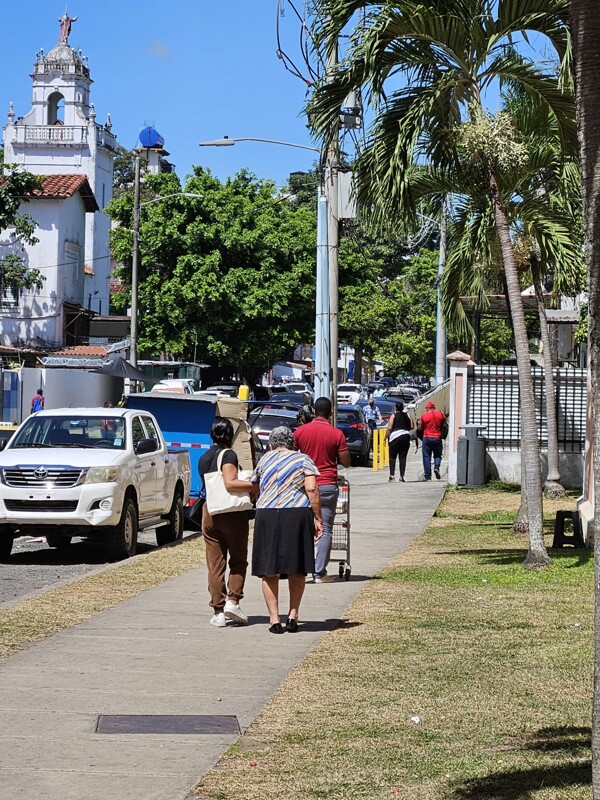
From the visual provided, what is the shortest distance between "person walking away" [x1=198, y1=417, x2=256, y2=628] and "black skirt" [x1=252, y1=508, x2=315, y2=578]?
0.46 metres

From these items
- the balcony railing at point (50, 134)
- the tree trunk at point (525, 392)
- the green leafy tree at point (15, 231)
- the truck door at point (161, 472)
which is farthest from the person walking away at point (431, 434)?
the balcony railing at point (50, 134)

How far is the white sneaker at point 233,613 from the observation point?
10.7 meters

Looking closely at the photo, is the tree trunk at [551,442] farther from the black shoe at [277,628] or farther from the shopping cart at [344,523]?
the black shoe at [277,628]

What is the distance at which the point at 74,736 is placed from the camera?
22.8 feet

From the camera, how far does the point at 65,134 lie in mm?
72375

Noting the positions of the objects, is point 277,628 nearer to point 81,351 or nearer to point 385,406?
point 385,406

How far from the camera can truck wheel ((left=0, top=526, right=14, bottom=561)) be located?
630 inches

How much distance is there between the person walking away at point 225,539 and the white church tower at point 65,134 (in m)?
60.1

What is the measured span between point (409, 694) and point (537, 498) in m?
6.98

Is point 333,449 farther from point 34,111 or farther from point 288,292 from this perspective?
point 34,111

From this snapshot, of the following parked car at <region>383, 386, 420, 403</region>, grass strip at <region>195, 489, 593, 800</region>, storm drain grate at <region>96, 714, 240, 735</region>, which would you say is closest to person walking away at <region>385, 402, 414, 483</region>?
grass strip at <region>195, 489, 593, 800</region>

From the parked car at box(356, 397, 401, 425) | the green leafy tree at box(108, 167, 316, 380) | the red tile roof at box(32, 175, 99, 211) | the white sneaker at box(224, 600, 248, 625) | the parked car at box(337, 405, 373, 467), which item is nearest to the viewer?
the white sneaker at box(224, 600, 248, 625)

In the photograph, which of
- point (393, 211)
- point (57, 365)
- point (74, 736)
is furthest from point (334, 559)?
point (57, 365)

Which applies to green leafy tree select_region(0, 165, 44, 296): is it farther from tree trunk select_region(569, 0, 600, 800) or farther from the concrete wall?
tree trunk select_region(569, 0, 600, 800)
